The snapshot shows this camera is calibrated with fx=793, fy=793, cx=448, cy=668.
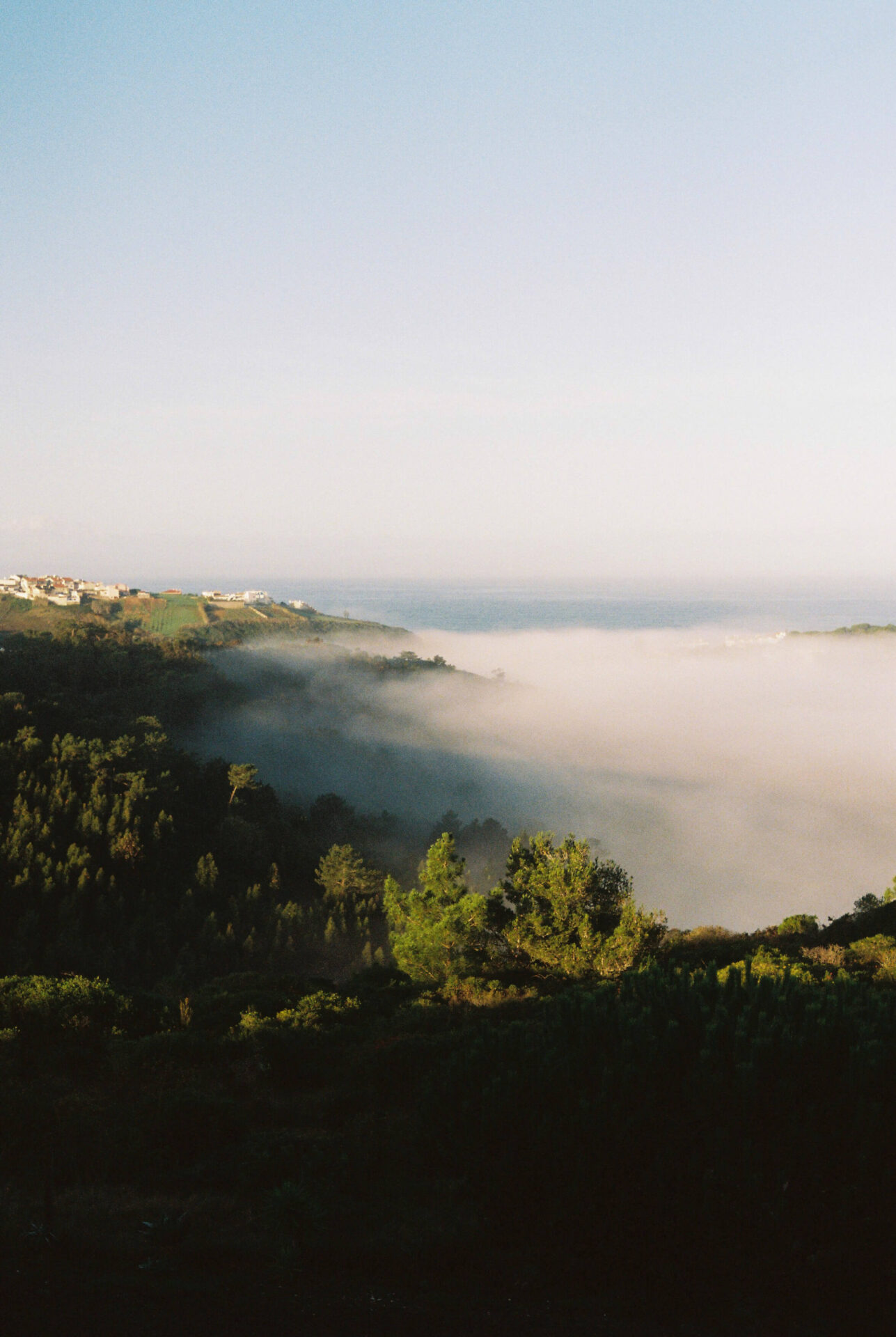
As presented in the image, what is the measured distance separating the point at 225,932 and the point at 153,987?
Result: 9073mm

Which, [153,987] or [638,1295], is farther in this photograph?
[153,987]

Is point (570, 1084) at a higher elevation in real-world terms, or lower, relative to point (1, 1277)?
higher

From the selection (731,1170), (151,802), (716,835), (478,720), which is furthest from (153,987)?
(478,720)

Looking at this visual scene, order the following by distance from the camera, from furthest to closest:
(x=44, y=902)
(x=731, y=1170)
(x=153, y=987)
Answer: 1. (x=44, y=902)
2. (x=153, y=987)
3. (x=731, y=1170)

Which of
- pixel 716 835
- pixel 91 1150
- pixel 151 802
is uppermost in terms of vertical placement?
pixel 91 1150

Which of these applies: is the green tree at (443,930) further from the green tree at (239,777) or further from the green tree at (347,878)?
the green tree at (239,777)

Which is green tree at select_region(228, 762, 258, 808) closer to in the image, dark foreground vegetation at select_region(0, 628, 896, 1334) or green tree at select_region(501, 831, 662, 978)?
green tree at select_region(501, 831, 662, 978)

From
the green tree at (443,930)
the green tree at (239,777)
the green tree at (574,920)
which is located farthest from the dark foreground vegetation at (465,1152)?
the green tree at (239,777)

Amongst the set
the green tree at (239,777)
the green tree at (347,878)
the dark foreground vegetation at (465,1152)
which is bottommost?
the green tree at (347,878)

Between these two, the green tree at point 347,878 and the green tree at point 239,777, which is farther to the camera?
the green tree at point 239,777

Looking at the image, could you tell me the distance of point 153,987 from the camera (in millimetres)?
42500

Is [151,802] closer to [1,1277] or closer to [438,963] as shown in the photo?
[438,963]

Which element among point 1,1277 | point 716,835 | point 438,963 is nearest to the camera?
point 1,1277

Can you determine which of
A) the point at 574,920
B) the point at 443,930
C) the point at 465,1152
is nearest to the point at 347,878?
the point at 443,930
